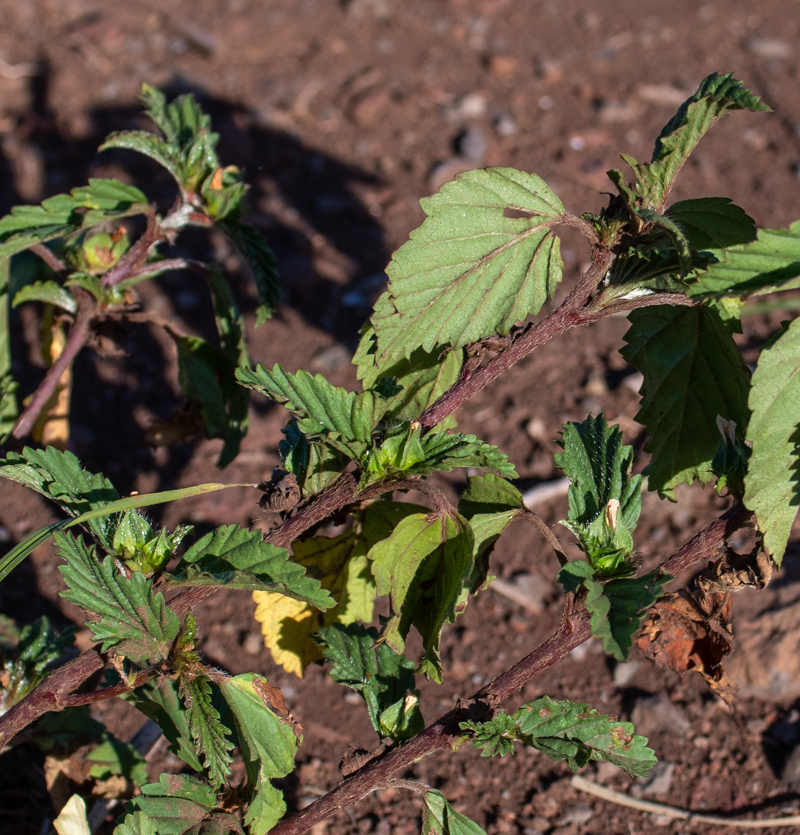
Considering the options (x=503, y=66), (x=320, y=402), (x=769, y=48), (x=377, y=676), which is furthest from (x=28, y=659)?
(x=769, y=48)

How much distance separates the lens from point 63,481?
59.0 inches

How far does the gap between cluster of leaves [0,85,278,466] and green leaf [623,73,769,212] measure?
34.5 inches

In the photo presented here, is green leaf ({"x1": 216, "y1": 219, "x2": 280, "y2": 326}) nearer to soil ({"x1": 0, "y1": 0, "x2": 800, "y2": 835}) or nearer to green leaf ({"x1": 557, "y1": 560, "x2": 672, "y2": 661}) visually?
soil ({"x1": 0, "y1": 0, "x2": 800, "y2": 835})

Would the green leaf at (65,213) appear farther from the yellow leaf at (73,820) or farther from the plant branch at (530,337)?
the yellow leaf at (73,820)

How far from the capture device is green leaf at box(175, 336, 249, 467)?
6.84ft

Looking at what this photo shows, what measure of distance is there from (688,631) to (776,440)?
0.40 meters

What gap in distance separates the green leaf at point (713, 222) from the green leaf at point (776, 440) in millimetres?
243

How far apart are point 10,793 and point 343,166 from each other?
2.64m

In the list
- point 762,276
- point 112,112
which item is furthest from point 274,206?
point 762,276

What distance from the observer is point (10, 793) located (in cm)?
202

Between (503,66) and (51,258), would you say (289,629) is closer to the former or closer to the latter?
(51,258)

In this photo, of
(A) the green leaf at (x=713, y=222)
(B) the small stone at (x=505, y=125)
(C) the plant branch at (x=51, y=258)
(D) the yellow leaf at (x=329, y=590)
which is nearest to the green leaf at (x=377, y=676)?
(D) the yellow leaf at (x=329, y=590)

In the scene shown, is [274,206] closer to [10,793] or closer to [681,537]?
[681,537]

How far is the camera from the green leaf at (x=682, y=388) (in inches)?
→ 60.0
